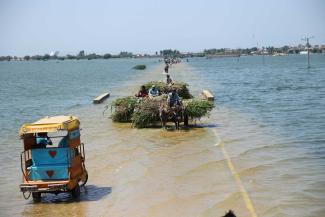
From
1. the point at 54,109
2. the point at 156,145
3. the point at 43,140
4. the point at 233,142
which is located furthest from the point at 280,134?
the point at 54,109

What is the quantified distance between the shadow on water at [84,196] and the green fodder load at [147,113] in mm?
9301

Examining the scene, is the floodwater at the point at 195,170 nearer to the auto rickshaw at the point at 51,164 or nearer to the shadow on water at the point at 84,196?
the shadow on water at the point at 84,196

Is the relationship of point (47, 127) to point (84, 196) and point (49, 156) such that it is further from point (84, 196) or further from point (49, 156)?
point (84, 196)

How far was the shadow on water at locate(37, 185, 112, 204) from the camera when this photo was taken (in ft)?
39.7

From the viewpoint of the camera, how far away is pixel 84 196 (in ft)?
40.4

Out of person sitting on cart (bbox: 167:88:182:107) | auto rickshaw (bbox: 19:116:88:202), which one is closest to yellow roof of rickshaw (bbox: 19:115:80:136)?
auto rickshaw (bbox: 19:116:88:202)

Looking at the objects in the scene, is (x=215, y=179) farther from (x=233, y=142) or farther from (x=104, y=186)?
(x=233, y=142)

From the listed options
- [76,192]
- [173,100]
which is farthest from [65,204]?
[173,100]

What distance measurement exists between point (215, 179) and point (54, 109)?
24505 millimetres

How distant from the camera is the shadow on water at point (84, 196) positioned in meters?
12.1

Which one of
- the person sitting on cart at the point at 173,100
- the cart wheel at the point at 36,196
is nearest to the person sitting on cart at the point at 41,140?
the cart wheel at the point at 36,196

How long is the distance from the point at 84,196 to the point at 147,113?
10164 mm

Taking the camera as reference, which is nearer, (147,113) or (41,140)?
(41,140)

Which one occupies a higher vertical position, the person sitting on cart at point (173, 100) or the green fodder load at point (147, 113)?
the person sitting on cart at point (173, 100)
